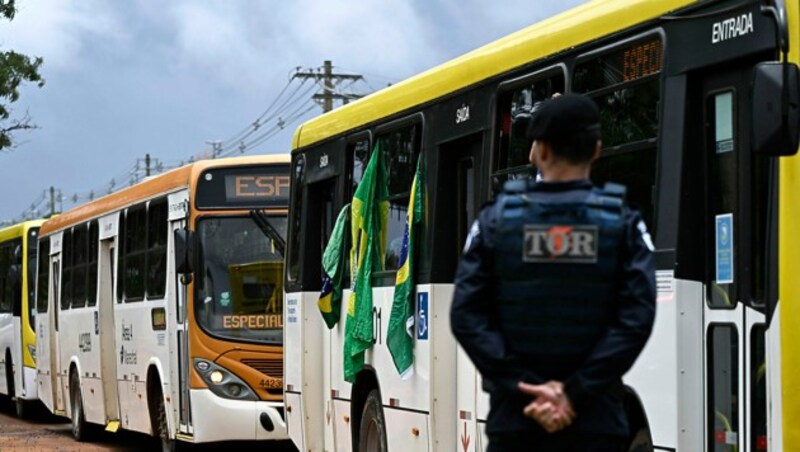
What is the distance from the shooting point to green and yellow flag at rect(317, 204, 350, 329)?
526 inches

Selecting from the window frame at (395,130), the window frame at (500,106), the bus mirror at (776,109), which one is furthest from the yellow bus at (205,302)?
the bus mirror at (776,109)

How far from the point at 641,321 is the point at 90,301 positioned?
60.4ft

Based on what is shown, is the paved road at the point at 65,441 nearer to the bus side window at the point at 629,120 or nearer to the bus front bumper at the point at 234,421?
the bus front bumper at the point at 234,421

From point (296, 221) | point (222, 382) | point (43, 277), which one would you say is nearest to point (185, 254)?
point (222, 382)

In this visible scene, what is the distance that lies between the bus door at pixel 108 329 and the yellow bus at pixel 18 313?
6.47 metres

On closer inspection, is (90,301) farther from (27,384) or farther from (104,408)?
(27,384)

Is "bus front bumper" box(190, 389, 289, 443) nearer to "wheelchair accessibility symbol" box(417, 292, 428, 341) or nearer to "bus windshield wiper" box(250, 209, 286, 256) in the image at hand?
"bus windshield wiper" box(250, 209, 286, 256)

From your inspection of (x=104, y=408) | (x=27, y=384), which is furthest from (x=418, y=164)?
(x=27, y=384)

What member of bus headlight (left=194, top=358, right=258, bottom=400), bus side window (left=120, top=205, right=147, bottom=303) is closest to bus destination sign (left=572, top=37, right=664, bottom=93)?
bus headlight (left=194, top=358, right=258, bottom=400)

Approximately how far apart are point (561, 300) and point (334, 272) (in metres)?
8.53

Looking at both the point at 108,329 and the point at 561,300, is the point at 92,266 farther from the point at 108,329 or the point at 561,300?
the point at 561,300

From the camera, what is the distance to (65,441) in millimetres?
23531

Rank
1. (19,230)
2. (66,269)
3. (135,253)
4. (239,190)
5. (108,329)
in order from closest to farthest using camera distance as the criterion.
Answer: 1. (239,190)
2. (135,253)
3. (108,329)
4. (66,269)
5. (19,230)

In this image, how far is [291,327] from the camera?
15.0 metres
